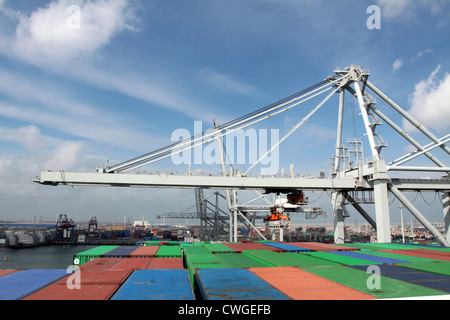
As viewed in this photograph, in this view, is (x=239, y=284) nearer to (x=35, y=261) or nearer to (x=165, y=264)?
(x=165, y=264)

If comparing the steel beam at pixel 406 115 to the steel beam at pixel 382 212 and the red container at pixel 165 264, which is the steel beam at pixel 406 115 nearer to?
the steel beam at pixel 382 212

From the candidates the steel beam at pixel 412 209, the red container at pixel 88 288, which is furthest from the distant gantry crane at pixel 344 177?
the red container at pixel 88 288

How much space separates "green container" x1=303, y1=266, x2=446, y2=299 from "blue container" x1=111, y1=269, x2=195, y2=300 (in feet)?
19.6

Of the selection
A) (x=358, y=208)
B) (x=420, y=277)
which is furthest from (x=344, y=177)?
(x=420, y=277)

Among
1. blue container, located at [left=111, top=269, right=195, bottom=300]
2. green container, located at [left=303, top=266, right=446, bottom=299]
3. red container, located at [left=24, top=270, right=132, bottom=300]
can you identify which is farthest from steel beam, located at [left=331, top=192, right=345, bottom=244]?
red container, located at [left=24, top=270, right=132, bottom=300]

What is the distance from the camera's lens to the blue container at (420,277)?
1182cm

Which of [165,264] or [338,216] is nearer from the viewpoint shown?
[165,264]

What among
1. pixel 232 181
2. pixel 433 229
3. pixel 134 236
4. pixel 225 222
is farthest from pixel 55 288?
pixel 134 236

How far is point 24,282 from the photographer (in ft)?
42.5

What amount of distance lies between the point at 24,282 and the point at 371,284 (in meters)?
14.0

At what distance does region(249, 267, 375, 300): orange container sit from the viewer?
32.3 ft
